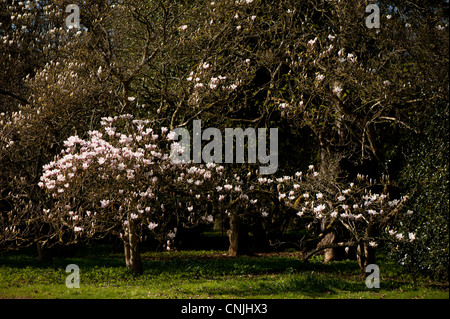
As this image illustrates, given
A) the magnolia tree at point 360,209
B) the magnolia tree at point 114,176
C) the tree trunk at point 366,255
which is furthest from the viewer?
the tree trunk at point 366,255

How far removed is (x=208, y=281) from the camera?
11672mm

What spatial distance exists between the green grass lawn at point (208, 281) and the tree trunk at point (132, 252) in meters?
0.29

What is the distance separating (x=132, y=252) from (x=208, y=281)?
2.44 meters

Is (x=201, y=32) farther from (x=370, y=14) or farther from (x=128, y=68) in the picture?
(x=370, y=14)

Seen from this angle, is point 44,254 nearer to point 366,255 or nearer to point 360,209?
point 366,255

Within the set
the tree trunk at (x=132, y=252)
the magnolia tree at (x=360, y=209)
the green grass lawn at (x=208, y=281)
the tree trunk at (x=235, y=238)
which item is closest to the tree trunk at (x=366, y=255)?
the magnolia tree at (x=360, y=209)

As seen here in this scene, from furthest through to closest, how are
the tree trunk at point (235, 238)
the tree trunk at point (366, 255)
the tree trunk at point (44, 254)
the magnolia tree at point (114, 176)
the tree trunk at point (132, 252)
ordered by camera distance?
the tree trunk at point (235, 238) < the tree trunk at point (44, 254) < the tree trunk at point (132, 252) < the tree trunk at point (366, 255) < the magnolia tree at point (114, 176)

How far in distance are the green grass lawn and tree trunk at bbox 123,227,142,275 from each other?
0.29 metres

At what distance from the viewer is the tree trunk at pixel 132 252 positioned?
1227 centimetres

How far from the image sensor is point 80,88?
38.2 feet

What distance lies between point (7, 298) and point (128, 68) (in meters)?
6.63

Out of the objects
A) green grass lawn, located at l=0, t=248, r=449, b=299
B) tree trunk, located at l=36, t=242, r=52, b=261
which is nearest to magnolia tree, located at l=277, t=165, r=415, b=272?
green grass lawn, located at l=0, t=248, r=449, b=299

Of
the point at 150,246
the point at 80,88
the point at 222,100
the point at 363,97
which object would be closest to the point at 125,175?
the point at 80,88

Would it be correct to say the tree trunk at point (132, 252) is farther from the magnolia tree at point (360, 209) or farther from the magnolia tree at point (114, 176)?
the magnolia tree at point (360, 209)
